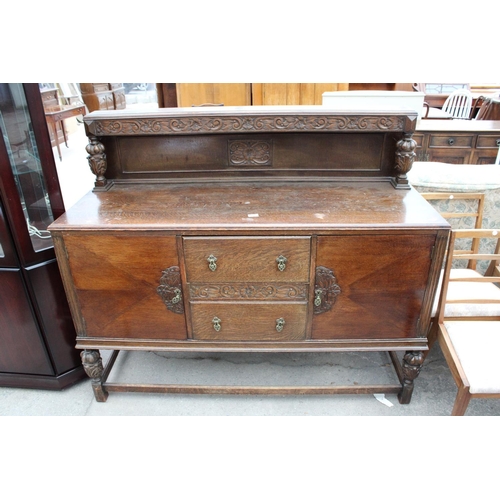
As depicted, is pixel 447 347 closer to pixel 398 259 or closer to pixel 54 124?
pixel 398 259

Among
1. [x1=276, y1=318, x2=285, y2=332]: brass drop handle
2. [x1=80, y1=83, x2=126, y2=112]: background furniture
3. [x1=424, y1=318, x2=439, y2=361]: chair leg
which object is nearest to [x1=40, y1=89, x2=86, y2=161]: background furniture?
[x1=80, y1=83, x2=126, y2=112]: background furniture

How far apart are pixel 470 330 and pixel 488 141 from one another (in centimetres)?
295

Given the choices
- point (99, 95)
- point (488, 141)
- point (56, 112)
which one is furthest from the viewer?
point (99, 95)

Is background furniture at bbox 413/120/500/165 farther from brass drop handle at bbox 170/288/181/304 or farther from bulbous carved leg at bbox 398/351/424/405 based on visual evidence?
brass drop handle at bbox 170/288/181/304

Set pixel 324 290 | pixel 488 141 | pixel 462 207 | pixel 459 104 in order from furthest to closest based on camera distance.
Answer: pixel 459 104 → pixel 488 141 → pixel 462 207 → pixel 324 290

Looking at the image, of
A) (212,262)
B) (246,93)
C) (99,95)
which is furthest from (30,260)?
(99,95)

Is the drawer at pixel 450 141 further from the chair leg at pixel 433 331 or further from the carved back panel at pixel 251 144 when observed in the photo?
the chair leg at pixel 433 331

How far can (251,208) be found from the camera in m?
1.45

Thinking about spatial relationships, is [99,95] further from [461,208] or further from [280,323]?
[280,323]

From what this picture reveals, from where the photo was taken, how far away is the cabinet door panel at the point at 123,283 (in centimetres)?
138

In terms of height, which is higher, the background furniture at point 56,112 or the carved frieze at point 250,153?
the carved frieze at point 250,153

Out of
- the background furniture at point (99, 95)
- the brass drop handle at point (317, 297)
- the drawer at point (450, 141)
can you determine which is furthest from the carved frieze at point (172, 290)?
the background furniture at point (99, 95)

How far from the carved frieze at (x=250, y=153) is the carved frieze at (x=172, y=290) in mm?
584

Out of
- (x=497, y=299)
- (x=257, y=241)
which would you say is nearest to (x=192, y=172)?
(x=257, y=241)
